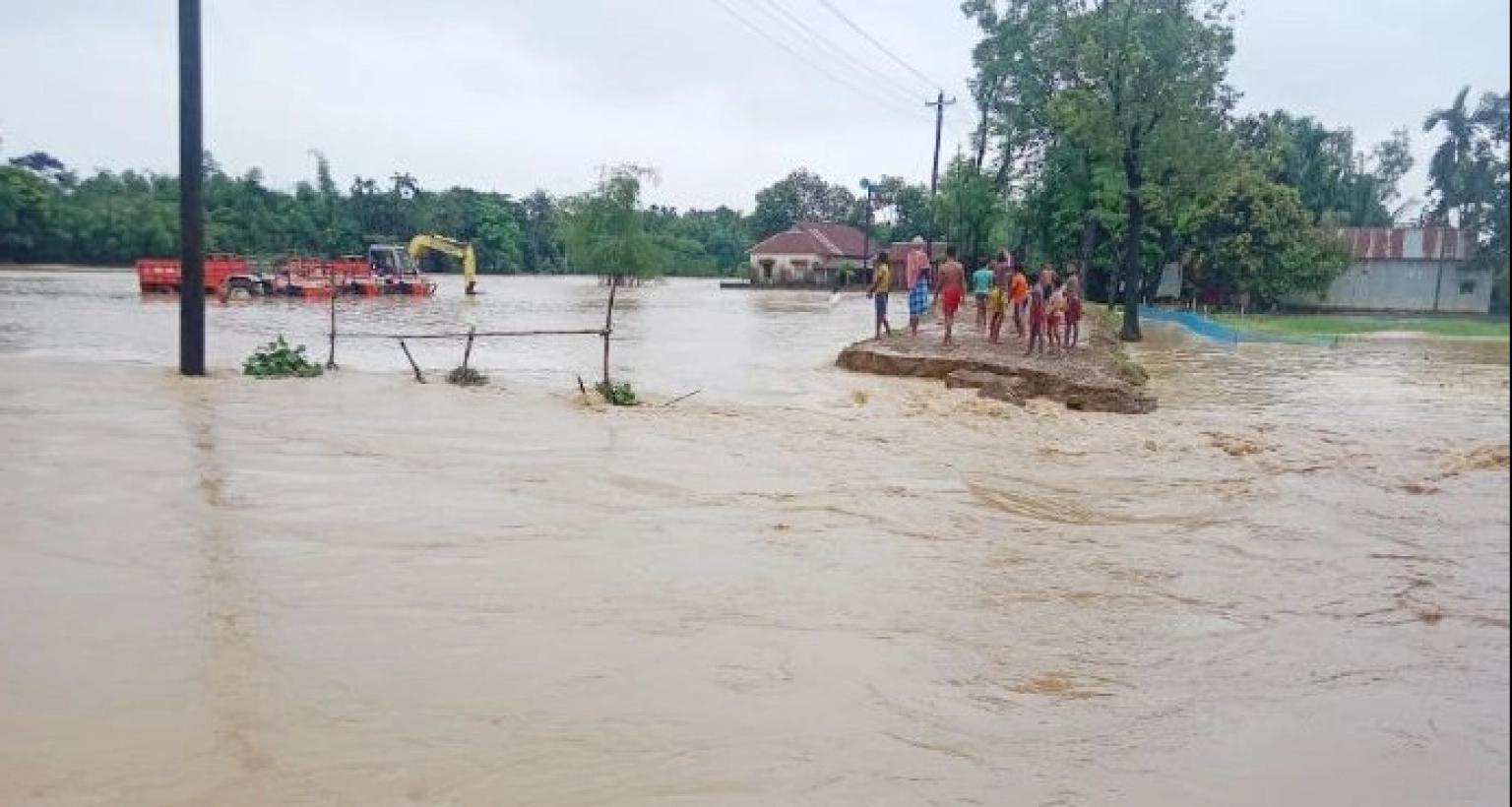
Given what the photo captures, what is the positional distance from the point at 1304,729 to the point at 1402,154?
3902mm

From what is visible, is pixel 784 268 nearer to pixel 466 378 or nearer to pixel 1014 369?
pixel 1014 369

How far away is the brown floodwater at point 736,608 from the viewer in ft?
13.1

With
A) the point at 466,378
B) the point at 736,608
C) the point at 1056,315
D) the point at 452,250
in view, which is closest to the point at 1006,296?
the point at 1056,315

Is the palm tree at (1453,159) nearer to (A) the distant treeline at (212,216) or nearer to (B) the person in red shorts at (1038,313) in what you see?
(B) the person in red shorts at (1038,313)

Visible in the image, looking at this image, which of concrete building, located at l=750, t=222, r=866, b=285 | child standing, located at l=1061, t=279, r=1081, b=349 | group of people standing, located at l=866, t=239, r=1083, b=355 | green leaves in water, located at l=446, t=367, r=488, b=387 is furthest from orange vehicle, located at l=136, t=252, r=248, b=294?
concrete building, located at l=750, t=222, r=866, b=285

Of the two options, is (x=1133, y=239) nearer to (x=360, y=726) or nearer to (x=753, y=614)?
(x=753, y=614)

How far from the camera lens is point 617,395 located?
44.4ft

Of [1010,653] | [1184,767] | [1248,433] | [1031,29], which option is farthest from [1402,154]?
[1031,29]

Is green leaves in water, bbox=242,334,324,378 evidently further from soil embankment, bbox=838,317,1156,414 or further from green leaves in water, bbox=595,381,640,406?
soil embankment, bbox=838,317,1156,414

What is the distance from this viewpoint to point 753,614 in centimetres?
587

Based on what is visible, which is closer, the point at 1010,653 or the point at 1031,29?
the point at 1010,653

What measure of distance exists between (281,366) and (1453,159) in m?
15.4

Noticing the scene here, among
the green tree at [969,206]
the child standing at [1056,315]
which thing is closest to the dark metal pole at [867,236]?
the green tree at [969,206]

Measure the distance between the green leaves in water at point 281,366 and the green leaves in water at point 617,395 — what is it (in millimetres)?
4236
